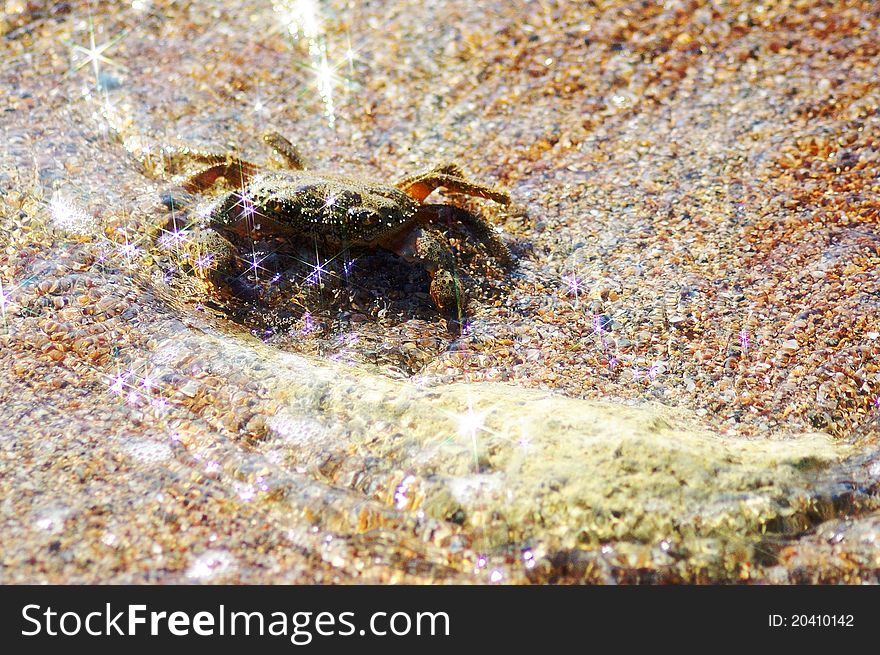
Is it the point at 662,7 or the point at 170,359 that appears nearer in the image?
the point at 170,359

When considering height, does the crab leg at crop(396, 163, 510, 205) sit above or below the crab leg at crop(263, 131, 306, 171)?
below

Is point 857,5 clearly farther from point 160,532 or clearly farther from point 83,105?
point 160,532

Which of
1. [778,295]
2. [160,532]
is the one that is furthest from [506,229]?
[160,532]

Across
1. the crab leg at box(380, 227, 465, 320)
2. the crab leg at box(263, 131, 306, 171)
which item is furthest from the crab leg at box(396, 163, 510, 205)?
the crab leg at box(263, 131, 306, 171)

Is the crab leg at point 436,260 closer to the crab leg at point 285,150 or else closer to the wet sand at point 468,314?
the wet sand at point 468,314

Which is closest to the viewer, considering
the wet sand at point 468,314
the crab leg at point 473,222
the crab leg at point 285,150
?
the wet sand at point 468,314

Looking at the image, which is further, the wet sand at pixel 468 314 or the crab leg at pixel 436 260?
the crab leg at pixel 436 260

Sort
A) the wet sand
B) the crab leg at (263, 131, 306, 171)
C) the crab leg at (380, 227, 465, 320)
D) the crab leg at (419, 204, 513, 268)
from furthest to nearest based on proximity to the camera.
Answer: the crab leg at (263, 131, 306, 171), the crab leg at (419, 204, 513, 268), the crab leg at (380, 227, 465, 320), the wet sand

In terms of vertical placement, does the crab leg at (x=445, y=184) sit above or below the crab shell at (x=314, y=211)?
above

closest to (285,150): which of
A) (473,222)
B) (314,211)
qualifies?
(314,211)

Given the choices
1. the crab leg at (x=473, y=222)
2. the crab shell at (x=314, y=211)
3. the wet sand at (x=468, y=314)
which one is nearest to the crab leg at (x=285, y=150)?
the wet sand at (x=468, y=314)

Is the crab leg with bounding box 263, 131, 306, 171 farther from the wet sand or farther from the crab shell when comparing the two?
the crab shell
